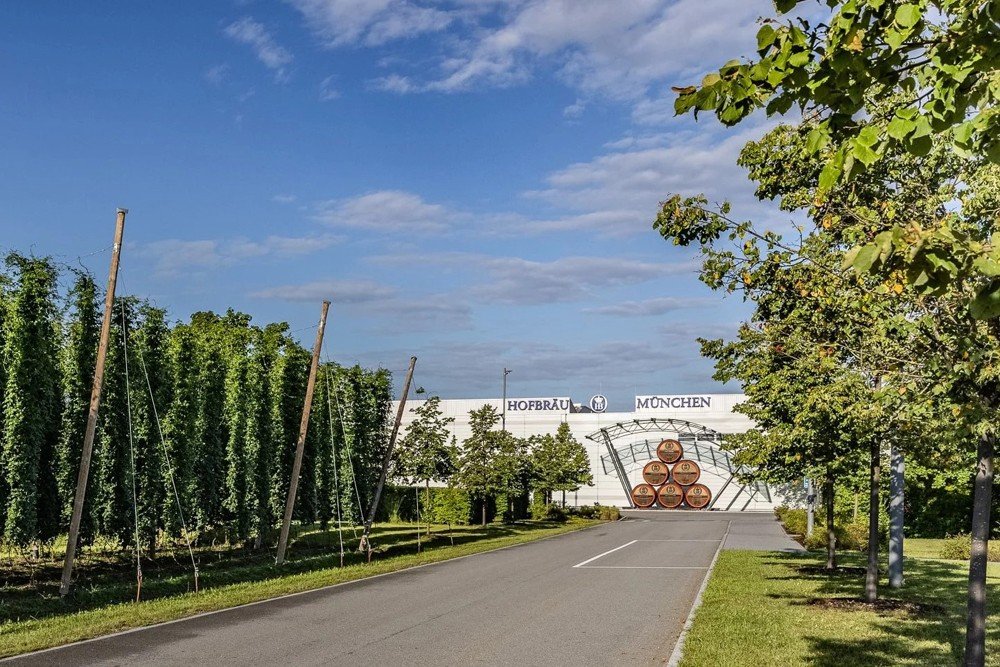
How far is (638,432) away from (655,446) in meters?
1.92

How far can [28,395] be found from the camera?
19156 mm

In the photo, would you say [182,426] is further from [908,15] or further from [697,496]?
[697,496]

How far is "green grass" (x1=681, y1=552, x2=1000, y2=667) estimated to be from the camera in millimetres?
11227

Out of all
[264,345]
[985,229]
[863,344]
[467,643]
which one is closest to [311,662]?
[467,643]

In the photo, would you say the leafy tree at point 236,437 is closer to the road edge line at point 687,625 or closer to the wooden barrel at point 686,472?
the road edge line at point 687,625

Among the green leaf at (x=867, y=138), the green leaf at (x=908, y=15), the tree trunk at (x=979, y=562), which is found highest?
the green leaf at (x=908, y=15)

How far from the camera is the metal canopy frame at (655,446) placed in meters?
73.6

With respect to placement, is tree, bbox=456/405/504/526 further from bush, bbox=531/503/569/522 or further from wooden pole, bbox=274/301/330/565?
wooden pole, bbox=274/301/330/565

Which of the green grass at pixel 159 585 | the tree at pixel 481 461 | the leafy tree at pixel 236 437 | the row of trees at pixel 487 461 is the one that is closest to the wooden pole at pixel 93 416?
the green grass at pixel 159 585

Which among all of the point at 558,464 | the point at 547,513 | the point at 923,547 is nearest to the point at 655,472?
the point at 558,464

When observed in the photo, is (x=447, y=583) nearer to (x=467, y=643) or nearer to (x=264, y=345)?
(x=467, y=643)

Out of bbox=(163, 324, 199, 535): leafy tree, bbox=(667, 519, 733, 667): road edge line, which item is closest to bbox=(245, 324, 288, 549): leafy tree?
bbox=(163, 324, 199, 535): leafy tree

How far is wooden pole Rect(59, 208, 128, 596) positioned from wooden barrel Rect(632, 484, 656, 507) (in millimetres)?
62791

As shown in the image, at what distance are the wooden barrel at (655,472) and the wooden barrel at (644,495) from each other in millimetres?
708
